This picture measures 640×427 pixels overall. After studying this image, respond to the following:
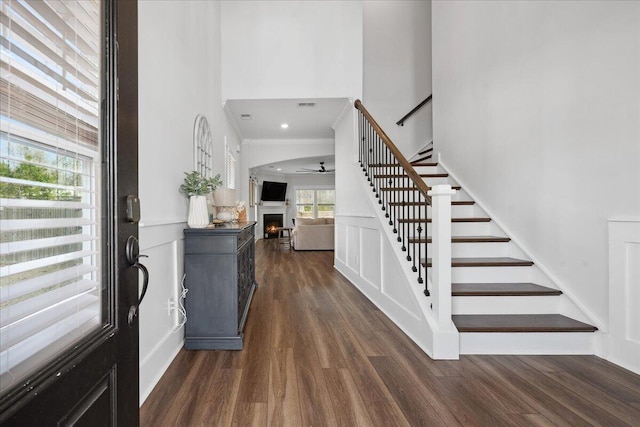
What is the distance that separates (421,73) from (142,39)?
5084mm

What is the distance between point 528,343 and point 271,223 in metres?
10.5

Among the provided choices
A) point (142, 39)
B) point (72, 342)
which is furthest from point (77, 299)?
point (142, 39)

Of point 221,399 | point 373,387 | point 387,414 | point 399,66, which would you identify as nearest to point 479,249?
point 373,387

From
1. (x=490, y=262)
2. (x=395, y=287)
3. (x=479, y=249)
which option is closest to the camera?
(x=490, y=262)

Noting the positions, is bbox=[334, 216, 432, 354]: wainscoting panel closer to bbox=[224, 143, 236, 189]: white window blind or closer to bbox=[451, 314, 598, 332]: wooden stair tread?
bbox=[451, 314, 598, 332]: wooden stair tread

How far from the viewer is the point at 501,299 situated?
2.55 meters

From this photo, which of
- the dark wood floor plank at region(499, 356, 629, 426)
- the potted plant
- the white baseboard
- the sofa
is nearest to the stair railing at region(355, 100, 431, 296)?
the dark wood floor plank at region(499, 356, 629, 426)

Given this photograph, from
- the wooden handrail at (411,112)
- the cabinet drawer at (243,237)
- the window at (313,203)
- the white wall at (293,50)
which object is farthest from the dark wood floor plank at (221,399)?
the window at (313,203)

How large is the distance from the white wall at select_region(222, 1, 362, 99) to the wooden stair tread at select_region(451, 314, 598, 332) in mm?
3184

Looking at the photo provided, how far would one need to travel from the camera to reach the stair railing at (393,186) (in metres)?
2.93

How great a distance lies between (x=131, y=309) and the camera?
0.89 m

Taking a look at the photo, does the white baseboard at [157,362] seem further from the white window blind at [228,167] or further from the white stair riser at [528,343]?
the white window blind at [228,167]

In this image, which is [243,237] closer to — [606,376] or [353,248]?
[353,248]

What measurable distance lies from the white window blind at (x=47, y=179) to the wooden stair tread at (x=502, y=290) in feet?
8.05
